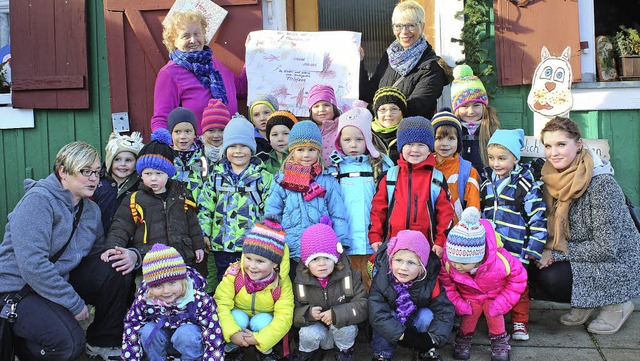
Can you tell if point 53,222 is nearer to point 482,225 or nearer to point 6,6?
point 482,225

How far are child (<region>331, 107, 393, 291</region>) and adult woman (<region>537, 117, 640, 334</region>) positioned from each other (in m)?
1.03

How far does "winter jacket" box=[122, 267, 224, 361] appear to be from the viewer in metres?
3.41

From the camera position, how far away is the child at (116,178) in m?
4.08

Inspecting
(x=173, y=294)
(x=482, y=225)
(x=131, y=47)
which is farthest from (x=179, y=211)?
(x=131, y=47)

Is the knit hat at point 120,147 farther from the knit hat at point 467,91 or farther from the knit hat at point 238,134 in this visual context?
the knit hat at point 467,91

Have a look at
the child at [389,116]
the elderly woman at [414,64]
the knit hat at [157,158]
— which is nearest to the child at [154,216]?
the knit hat at [157,158]

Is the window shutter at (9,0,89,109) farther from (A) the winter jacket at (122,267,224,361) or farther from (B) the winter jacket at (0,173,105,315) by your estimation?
(A) the winter jacket at (122,267,224,361)

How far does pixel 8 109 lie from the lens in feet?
18.4

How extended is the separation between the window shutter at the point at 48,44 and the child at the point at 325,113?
211cm

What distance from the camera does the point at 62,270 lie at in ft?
11.8

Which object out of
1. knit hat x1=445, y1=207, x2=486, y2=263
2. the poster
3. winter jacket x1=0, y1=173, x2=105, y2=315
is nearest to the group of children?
knit hat x1=445, y1=207, x2=486, y2=263

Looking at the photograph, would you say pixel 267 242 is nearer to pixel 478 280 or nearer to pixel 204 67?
pixel 478 280

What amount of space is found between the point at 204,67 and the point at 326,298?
2.05 m

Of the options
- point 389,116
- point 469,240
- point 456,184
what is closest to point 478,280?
point 469,240
